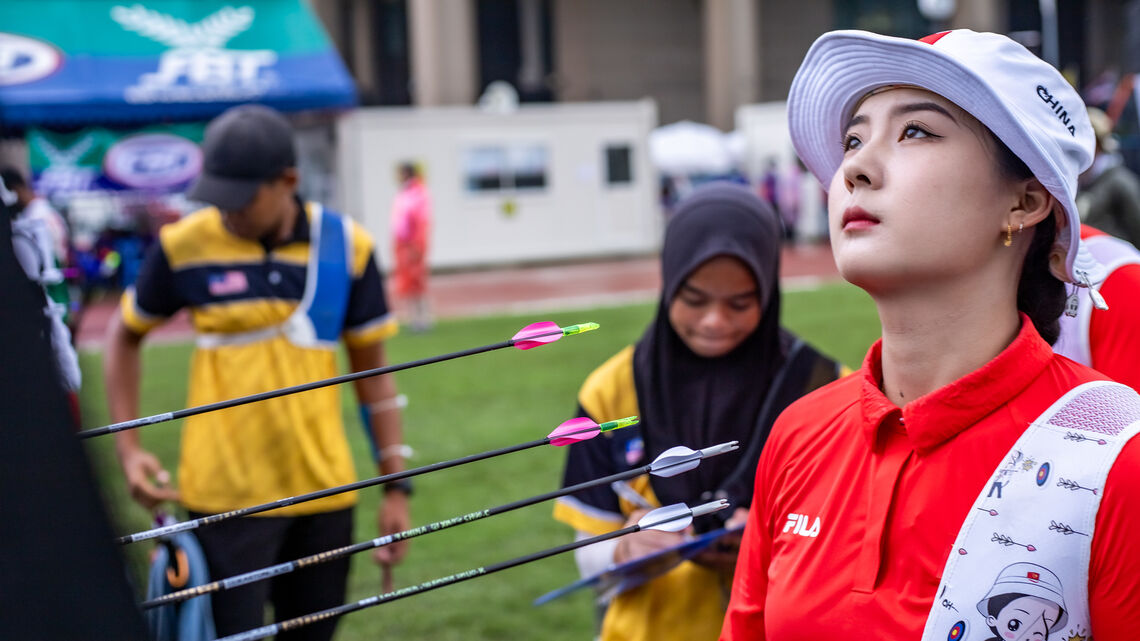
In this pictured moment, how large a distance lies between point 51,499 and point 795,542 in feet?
3.78

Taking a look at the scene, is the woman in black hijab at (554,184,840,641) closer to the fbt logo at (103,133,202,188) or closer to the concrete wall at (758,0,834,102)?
the fbt logo at (103,133,202,188)

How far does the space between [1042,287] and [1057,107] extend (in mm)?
265

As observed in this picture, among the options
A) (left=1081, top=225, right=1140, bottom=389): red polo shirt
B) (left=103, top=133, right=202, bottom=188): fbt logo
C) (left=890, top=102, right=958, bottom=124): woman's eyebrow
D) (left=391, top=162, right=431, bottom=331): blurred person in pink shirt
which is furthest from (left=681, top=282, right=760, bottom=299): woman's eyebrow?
(left=103, top=133, right=202, bottom=188): fbt logo

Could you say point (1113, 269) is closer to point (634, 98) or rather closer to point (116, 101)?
point (116, 101)

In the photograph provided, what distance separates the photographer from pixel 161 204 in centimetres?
2295

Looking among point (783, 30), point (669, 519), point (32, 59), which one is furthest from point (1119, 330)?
point (783, 30)

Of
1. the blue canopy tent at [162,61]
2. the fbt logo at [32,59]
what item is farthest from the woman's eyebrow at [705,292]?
the fbt logo at [32,59]

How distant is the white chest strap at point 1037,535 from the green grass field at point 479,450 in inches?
37.7

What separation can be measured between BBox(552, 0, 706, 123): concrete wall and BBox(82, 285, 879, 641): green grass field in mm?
25279

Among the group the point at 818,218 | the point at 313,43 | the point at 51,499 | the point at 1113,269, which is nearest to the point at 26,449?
the point at 51,499

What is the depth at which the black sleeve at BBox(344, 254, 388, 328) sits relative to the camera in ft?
12.0

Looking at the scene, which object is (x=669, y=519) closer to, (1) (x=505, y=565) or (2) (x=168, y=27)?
(1) (x=505, y=565)

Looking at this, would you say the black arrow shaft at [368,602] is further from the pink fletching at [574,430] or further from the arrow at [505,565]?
the pink fletching at [574,430]

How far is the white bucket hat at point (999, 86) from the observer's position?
1460mm
